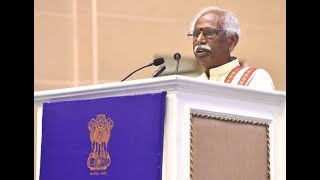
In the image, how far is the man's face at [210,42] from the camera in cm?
609

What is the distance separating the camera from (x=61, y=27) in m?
10.1

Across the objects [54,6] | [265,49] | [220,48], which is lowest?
[220,48]

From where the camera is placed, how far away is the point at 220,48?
618 centimetres

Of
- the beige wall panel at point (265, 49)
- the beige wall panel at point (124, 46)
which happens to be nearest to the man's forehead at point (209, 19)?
the beige wall panel at point (124, 46)

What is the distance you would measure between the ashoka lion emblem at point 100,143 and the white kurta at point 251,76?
3.35 feet

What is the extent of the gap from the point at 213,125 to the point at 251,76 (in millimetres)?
880

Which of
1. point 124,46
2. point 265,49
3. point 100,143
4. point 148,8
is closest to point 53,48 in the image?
point 124,46

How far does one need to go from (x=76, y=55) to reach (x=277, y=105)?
4.82m

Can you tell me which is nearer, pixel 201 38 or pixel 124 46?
pixel 201 38

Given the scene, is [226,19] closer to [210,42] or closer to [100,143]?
[210,42]

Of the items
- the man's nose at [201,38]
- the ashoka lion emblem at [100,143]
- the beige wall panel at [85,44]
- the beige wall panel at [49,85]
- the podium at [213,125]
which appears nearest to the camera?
the podium at [213,125]

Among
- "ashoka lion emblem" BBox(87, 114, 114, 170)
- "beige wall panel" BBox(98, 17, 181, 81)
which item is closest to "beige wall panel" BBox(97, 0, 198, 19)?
"beige wall panel" BBox(98, 17, 181, 81)

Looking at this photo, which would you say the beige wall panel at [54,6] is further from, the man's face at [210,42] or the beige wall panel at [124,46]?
the man's face at [210,42]

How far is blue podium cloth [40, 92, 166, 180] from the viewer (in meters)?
5.08
